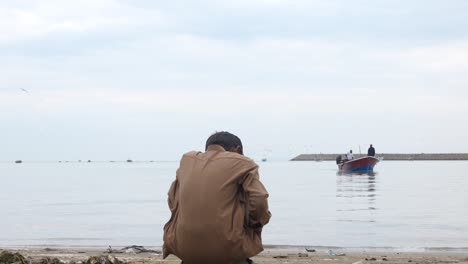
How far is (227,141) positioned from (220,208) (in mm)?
500

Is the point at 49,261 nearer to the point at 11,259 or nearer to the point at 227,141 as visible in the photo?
the point at 11,259

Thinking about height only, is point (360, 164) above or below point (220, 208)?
below

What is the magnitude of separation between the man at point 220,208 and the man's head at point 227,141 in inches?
4.0

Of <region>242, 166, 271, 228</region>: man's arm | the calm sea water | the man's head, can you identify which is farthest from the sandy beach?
<region>242, 166, 271, 228</region>: man's arm

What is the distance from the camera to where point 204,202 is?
4.75m

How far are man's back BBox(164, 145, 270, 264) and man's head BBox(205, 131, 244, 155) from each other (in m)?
0.14

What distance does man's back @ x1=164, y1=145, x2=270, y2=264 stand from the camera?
15.6 ft

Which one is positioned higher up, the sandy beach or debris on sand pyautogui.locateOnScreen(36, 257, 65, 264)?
debris on sand pyautogui.locateOnScreen(36, 257, 65, 264)

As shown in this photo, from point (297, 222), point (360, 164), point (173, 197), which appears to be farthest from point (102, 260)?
point (360, 164)

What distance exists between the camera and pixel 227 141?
500cm

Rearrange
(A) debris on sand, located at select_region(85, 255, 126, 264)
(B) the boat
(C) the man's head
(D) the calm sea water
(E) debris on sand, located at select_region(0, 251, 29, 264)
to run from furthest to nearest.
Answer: (B) the boat, (D) the calm sea water, (A) debris on sand, located at select_region(85, 255, 126, 264), (E) debris on sand, located at select_region(0, 251, 29, 264), (C) the man's head

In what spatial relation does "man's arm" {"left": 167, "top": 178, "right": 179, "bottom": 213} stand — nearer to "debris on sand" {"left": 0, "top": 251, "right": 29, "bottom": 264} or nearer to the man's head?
the man's head

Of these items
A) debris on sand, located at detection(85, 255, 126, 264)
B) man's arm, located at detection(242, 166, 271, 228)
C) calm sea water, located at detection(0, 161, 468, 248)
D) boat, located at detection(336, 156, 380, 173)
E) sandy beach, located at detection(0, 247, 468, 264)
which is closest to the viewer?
man's arm, located at detection(242, 166, 271, 228)

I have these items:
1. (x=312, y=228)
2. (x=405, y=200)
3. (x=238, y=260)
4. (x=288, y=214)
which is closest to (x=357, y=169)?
(x=405, y=200)
